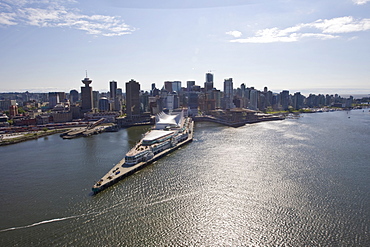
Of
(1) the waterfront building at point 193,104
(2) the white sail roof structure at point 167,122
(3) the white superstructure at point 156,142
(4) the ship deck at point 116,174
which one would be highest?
(1) the waterfront building at point 193,104

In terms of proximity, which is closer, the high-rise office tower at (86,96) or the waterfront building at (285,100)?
the high-rise office tower at (86,96)

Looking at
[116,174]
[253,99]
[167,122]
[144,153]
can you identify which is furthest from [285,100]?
[116,174]

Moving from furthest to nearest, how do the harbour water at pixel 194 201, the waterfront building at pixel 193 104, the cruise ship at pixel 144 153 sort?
the waterfront building at pixel 193 104
the cruise ship at pixel 144 153
the harbour water at pixel 194 201

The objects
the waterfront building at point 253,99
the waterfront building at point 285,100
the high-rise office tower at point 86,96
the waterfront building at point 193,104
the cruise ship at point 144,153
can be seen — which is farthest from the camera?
the waterfront building at point 285,100

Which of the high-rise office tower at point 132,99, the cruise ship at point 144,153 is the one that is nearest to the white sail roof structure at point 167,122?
the cruise ship at point 144,153

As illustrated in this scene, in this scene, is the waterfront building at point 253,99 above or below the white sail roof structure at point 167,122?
above

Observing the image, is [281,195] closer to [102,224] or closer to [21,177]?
[102,224]

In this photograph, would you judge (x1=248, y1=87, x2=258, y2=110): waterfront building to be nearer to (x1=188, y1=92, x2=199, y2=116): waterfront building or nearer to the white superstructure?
(x1=188, y1=92, x2=199, y2=116): waterfront building

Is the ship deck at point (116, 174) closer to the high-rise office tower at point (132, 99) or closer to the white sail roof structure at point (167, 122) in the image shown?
the white sail roof structure at point (167, 122)

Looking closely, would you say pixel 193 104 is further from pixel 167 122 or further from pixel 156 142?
pixel 156 142
